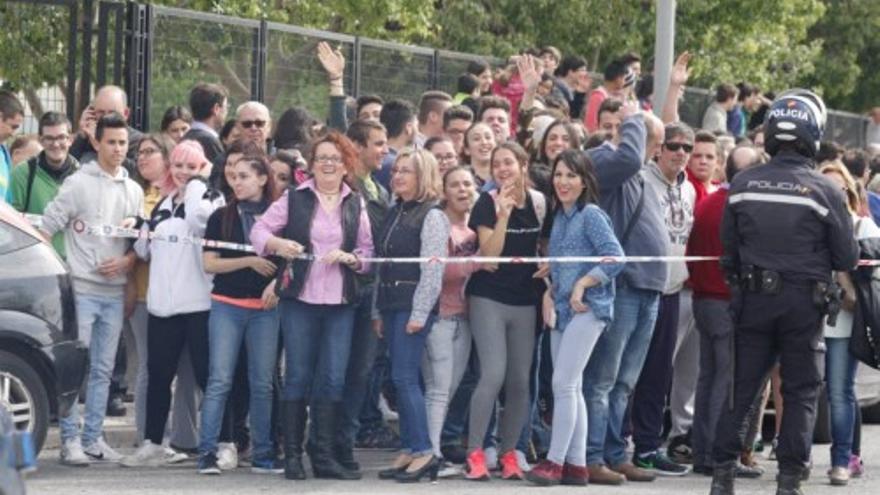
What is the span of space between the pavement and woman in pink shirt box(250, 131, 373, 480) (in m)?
0.31

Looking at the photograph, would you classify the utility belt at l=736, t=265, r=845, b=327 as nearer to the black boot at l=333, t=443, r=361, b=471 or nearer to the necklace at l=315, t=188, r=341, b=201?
the necklace at l=315, t=188, r=341, b=201

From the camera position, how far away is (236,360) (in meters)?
13.4

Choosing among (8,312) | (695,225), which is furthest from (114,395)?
(695,225)

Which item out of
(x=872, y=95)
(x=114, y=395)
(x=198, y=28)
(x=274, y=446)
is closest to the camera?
(x=274, y=446)

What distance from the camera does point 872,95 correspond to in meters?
45.0

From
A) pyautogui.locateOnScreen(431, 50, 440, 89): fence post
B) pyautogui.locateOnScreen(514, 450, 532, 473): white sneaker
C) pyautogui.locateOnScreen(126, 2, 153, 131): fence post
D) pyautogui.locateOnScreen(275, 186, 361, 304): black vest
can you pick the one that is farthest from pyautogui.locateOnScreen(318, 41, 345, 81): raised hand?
pyautogui.locateOnScreen(431, 50, 440, 89): fence post

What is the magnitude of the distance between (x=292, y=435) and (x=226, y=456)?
0.59m

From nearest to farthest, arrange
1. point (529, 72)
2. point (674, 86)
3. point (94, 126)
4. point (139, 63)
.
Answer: point (94, 126)
point (674, 86)
point (529, 72)
point (139, 63)

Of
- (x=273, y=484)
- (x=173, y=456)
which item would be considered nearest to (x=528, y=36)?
(x=173, y=456)

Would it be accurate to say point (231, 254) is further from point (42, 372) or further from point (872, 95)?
point (872, 95)

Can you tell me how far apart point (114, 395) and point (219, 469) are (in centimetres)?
245

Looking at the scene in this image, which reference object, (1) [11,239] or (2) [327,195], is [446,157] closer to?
(2) [327,195]

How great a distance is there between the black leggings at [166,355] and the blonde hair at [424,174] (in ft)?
4.87

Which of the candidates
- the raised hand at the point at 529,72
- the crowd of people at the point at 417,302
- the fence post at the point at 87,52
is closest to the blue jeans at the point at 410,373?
the crowd of people at the point at 417,302
